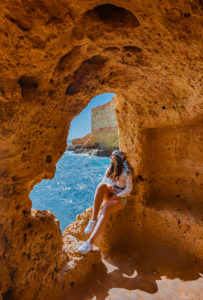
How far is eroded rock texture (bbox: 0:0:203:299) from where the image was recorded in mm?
1072

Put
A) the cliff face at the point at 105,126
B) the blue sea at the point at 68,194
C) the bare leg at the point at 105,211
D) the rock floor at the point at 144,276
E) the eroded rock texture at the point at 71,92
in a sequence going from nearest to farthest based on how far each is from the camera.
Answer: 1. the eroded rock texture at the point at 71,92
2. the rock floor at the point at 144,276
3. the bare leg at the point at 105,211
4. the blue sea at the point at 68,194
5. the cliff face at the point at 105,126

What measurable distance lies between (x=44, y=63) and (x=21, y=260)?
170cm

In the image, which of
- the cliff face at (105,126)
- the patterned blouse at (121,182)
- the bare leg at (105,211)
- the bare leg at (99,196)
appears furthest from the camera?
the cliff face at (105,126)

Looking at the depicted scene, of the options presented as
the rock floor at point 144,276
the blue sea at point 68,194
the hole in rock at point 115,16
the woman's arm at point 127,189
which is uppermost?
the hole in rock at point 115,16

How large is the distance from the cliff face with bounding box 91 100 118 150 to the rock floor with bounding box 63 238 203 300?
684 inches

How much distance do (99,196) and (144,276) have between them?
3.97 feet

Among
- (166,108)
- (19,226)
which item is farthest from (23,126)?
(166,108)

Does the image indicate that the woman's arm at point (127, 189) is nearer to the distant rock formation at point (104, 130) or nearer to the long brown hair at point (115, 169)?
the long brown hair at point (115, 169)

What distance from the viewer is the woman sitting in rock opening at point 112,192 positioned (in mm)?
2279

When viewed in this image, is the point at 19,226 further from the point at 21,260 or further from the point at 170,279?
the point at 170,279

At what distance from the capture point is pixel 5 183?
57.0 inches

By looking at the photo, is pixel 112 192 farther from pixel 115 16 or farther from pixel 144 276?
pixel 115 16

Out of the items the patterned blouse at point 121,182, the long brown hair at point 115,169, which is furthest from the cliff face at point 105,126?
the patterned blouse at point 121,182

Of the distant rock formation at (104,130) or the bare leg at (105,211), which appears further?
the distant rock formation at (104,130)
